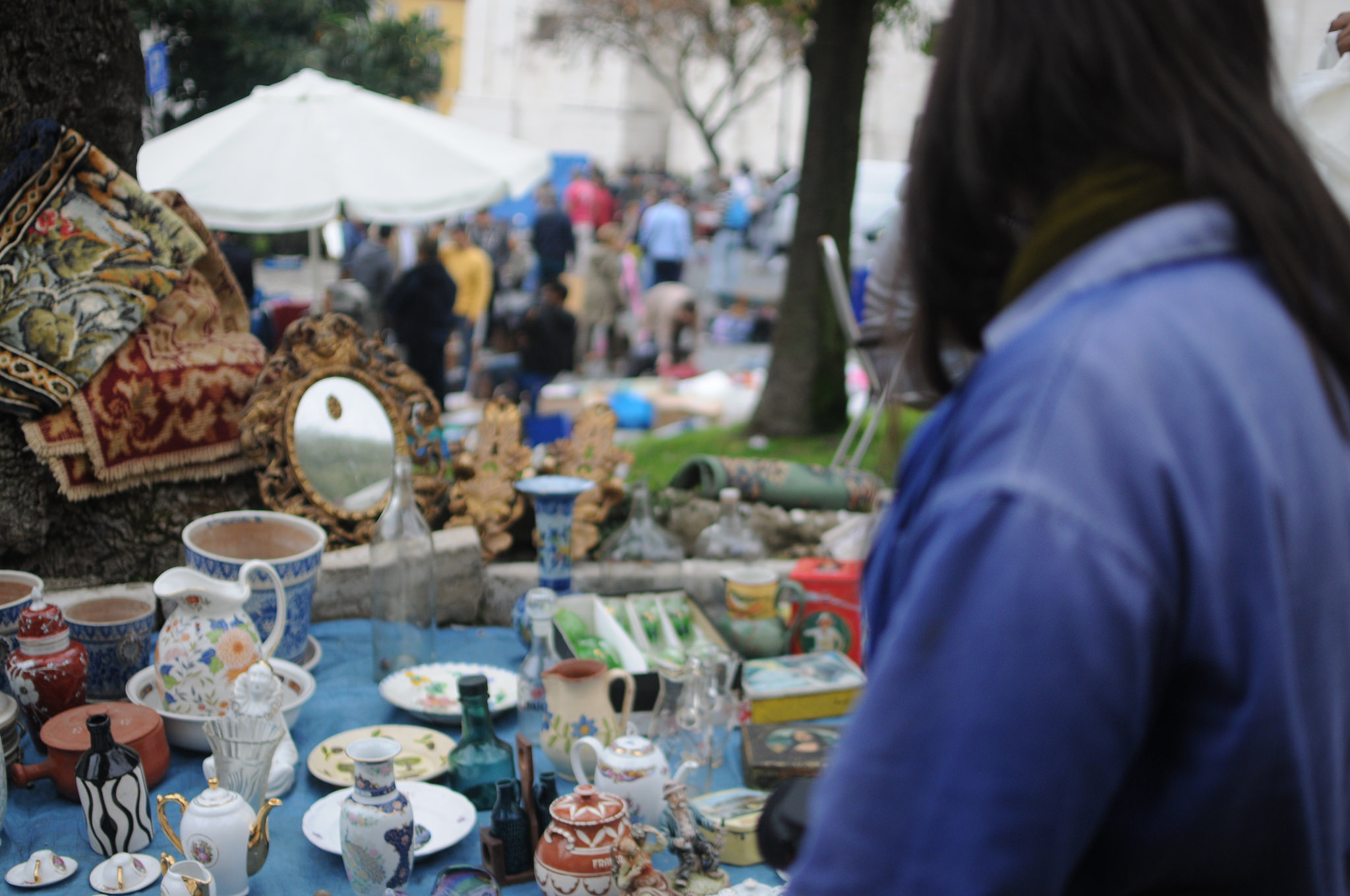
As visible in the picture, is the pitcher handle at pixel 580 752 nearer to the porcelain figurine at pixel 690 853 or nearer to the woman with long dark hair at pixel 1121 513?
the porcelain figurine at pixel 690 853

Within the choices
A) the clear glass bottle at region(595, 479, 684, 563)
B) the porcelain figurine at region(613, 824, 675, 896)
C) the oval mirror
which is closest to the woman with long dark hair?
the porcelain figurine at region(613, 824, 675, 896)

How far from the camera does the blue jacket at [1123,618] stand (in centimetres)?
68

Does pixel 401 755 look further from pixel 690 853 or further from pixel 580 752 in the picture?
pixel 690 853

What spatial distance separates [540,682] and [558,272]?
996cm

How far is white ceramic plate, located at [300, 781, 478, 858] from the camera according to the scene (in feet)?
7.27

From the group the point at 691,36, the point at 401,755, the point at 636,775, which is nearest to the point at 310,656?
the point at 401,755

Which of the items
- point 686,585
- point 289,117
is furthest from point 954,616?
point 289,117

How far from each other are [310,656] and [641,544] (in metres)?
1.08

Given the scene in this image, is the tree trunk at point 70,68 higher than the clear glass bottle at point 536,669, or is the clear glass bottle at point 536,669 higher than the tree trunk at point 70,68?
the tree trunk at point 70,68

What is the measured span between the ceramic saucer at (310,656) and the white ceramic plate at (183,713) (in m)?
0.26

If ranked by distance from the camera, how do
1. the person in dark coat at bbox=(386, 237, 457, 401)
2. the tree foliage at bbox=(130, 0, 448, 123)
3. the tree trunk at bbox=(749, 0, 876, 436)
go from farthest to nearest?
1. the tree foliage at bbox=(130, 0, 448, 123)
2. the person in dark coat at bbox=(386, 237, 457, 401)
3. the tree trunk at bbox=(749, 0, 876, 436)

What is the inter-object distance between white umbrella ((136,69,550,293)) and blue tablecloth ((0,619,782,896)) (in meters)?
3.29

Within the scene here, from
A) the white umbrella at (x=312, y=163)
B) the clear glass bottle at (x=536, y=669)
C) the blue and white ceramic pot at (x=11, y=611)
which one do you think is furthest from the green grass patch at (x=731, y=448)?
the blue and white ceramic pot at (x=11, y=611)

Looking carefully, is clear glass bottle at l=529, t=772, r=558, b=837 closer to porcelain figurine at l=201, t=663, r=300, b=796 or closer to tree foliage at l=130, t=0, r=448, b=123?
porcelain figurine at l=201, t=663, r=300, b=796
